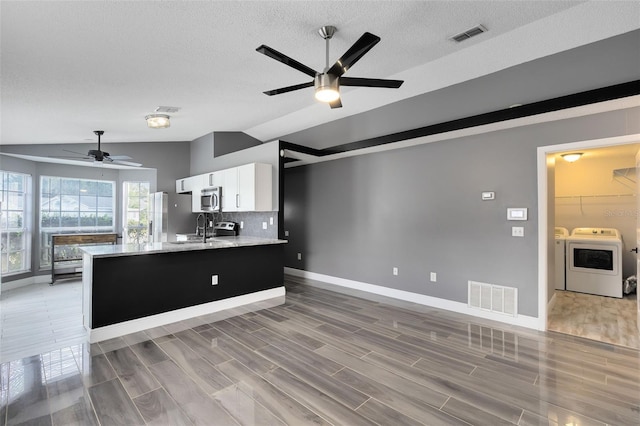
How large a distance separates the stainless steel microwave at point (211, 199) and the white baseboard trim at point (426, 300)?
2.15 meters

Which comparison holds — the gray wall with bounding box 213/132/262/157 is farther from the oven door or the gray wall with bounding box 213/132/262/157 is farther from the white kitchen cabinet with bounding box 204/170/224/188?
the oven door

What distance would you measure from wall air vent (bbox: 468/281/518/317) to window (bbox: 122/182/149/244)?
6.81m

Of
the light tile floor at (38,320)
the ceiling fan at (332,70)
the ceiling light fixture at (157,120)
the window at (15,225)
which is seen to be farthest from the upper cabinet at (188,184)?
the ceiling fan at (332,70)

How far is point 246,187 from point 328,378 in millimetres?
3353

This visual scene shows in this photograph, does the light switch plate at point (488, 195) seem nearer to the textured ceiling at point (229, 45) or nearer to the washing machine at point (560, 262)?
the textured ceiling at point (229, 45)

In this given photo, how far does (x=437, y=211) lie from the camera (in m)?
4.38

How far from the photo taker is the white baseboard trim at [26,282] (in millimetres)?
5586

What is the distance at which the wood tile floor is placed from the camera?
2.02m

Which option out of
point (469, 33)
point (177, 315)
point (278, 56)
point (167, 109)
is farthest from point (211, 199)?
point (469, 33)

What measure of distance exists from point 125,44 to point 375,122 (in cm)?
332

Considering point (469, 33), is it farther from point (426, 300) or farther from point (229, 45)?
point (426, 300)

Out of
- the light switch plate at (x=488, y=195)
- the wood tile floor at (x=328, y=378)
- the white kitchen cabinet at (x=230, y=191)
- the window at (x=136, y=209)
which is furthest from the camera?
the window at (x=136, y=209)

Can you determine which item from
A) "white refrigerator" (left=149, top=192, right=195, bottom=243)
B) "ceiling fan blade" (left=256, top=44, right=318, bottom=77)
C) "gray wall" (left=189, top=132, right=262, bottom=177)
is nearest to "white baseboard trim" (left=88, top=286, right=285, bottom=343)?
"white refrigerator" (left=149, top=192, right=195, bottom=243)

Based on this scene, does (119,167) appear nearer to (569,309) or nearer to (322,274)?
(322,274)
